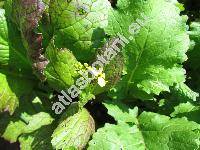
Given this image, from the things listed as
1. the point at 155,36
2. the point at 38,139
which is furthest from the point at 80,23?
the point at 38,139

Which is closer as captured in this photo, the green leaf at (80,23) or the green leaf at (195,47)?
the green leaf at (80,23)

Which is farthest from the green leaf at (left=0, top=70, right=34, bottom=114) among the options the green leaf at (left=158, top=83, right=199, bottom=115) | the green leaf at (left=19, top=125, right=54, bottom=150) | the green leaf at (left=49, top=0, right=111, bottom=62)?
the green leaf at (left=158, top=83, right=199, bottom=115)

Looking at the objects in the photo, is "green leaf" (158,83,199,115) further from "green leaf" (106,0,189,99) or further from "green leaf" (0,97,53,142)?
"green leaf" (0,97,53,142)

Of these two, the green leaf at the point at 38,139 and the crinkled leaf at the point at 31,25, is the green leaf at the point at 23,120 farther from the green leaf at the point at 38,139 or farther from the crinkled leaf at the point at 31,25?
the crinkled leaf at the point at 31,25

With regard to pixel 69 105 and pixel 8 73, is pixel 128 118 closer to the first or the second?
pixel 69 105

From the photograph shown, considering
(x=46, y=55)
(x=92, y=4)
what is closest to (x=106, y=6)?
(x=92, y=4)

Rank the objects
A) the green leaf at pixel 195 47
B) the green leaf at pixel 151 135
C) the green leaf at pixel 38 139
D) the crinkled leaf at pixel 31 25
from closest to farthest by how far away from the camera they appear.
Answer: the green leaf at pixel 151 135, the crinkled leaf at pixel 31 25, the green leaf at pixel 38 139, the green leaf at pixel 195 47

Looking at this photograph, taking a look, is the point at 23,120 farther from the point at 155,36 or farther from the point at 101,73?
the point at 155,36

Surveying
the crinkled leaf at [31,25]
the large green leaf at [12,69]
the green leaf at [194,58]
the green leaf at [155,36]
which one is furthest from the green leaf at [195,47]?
the large green leaf at [12,69]
